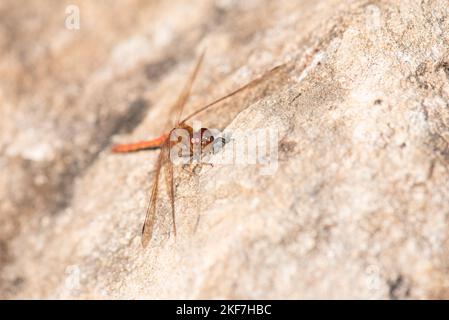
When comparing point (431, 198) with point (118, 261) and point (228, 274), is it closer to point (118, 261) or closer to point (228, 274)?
point (228, 274)

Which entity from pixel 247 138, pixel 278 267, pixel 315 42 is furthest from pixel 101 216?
pixel 315 42

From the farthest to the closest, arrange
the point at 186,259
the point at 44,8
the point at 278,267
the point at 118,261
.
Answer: the point at 44,8, the point at 118,261, the point at 186,259, the point at 278,267

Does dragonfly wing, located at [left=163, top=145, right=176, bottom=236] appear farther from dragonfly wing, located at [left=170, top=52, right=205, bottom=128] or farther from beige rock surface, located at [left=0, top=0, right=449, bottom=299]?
dragonfly wing, located at [left=170, top=52, right=205, bottom=128]

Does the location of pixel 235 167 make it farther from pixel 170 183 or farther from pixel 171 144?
pixel 171 144

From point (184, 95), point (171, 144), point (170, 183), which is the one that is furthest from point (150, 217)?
point (184, 95)

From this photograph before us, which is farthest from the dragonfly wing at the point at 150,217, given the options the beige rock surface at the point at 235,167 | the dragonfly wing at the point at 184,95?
the dragonfly wing at the point at 184,95

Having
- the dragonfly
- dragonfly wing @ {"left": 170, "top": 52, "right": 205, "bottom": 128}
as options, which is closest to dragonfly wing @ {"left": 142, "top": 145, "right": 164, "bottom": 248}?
the dragonfly
